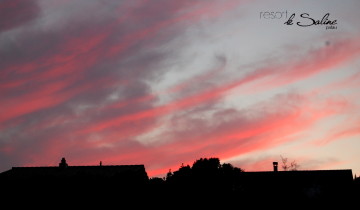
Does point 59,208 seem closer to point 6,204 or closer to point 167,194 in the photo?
point 6,204

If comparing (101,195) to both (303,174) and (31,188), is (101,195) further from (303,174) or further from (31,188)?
(303,174)

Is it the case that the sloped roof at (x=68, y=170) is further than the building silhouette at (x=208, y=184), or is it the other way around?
the sloped roof at (x=68, y=170)

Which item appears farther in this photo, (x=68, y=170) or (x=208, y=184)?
(x=68, y=170)

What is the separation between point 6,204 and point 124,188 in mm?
9651

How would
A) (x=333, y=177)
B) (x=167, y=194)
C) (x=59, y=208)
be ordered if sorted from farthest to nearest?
(x=333, y=177) < (x=167, y=194) < (x=59, y=208)

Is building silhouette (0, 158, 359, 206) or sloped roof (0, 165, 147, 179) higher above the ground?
sloped roof (0, 165, 147, 179)

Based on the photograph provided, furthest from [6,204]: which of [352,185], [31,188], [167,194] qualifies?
[352,185]

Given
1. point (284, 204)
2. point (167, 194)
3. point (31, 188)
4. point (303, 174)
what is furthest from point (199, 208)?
point (31, 188)

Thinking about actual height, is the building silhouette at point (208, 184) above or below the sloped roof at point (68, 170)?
below

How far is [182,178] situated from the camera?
1773 inches

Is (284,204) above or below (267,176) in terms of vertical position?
below

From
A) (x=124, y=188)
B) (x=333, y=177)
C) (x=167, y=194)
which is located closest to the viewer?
(x=124, y=188)

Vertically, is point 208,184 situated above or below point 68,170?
below

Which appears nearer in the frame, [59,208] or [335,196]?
[59,208]
